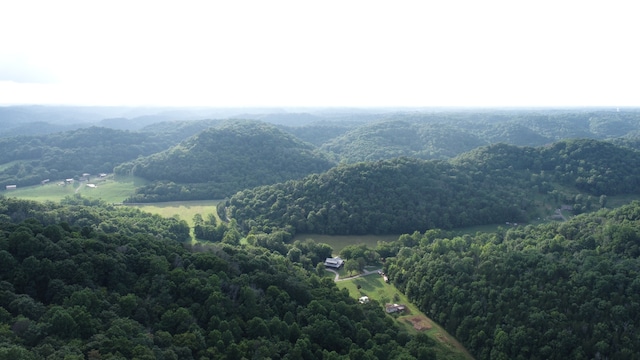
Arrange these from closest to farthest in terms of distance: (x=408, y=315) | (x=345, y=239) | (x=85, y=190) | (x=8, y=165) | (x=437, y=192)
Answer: (x=408, y=315)
(x=345, y=239)
(x=437, y=192)
(x=85, y=190)
(x=8, y=165)

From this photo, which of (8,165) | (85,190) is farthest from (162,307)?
(8,165)

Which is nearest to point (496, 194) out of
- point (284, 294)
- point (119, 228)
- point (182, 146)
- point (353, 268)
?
point (353, 268)

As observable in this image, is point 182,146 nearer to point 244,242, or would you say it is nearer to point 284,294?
point 244,242

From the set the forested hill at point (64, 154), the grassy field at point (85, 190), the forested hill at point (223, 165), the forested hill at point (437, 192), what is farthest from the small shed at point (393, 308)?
Answer: the forested hill at point (64, 154)

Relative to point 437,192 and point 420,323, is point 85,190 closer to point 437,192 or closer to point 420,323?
point 437,192

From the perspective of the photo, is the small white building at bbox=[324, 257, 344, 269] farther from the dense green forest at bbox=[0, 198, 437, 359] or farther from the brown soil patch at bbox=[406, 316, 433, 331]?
the dense green forest at bbox=[0, 198, 437, 359]

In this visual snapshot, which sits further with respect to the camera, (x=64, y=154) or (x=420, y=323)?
(x=64, y=154)

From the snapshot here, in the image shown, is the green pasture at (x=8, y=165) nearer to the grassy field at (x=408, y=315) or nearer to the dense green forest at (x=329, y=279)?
the dense green forest at (x=329, y=279)
